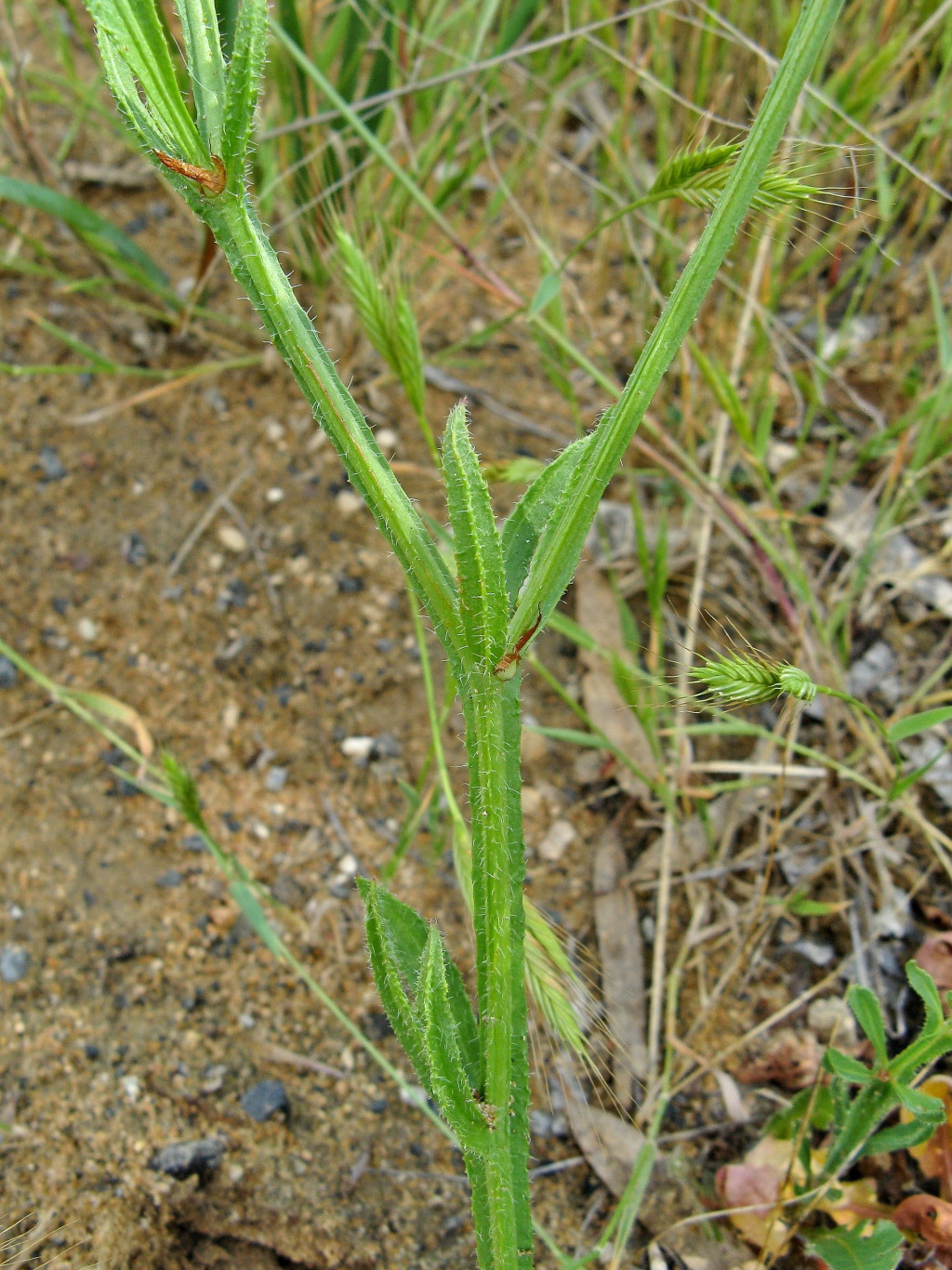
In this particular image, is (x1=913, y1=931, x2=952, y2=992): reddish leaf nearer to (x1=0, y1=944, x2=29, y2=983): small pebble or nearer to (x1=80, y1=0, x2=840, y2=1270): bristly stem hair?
(x1=80, y1=0, x2=840, y2=1270): bristly stem hair

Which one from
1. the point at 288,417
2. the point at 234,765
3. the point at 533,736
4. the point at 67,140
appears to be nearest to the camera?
the point at 234,765

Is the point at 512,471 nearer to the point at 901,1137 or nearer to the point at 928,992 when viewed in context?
the point at 928,992

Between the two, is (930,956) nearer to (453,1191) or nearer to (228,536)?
(453,1191)

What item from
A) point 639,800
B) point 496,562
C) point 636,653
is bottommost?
point 639,800

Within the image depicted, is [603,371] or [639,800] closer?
[639,800]

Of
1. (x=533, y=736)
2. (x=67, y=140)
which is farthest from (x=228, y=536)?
(x=67, y=140)

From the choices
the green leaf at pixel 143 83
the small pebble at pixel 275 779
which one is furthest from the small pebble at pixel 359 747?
the green leaf at pixel 143 83

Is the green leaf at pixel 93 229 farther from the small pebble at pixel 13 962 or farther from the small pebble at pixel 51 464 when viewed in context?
the small pebble at pixel 13 962
